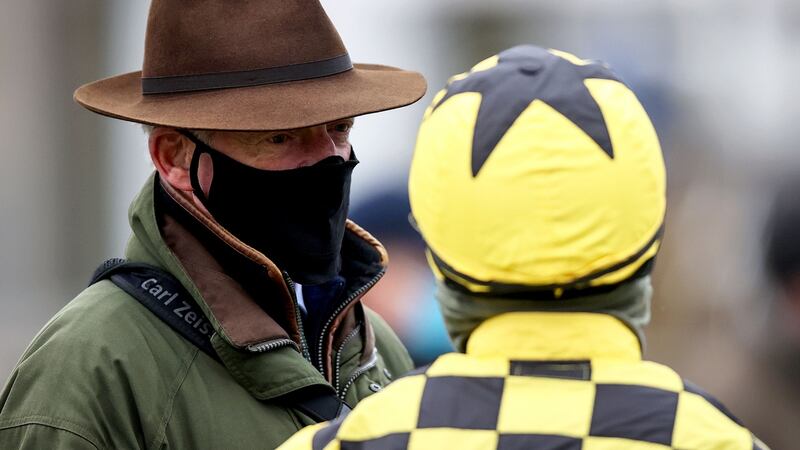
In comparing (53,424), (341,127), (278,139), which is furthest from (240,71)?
(53,424)

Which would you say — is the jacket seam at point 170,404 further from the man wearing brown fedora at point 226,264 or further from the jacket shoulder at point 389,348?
the jacket shoulder at point 389,348

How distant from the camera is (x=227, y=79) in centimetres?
293

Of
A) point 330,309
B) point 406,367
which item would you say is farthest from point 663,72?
point 330,309

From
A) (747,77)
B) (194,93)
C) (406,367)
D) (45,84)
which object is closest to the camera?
(194,93)

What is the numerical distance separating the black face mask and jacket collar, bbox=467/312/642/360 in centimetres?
120

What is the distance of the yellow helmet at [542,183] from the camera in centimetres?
172

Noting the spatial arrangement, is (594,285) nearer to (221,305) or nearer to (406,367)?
(221,305)

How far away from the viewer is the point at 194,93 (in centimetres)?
293

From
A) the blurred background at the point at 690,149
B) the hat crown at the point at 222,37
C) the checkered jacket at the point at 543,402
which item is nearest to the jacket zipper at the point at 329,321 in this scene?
the hat crown at the point at 222,37

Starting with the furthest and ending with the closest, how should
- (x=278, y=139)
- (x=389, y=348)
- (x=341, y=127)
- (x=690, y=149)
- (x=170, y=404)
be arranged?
1. (x=690, y=149)
2. (x=389, y=348)
3. (x=341, y=127)
4. (x=278, y=139)
5. (x=170, y=404)

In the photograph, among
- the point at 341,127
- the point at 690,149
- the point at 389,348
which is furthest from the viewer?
the point at 690,149

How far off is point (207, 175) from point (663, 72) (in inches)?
150

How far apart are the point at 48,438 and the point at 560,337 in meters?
1.23

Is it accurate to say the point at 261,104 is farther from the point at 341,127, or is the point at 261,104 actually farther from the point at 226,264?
the point at 226,264
